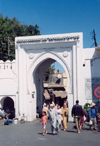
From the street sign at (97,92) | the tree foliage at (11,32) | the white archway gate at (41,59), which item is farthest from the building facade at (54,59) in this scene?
the tree foliage at (11,32)

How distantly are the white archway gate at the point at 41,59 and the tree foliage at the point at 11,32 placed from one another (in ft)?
20.5

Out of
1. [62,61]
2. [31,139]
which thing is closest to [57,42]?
[62,61]

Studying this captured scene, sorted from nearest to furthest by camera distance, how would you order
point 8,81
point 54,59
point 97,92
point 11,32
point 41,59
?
point 97,92 < point 54,59 < point 41,59 < point 8,81 < point 11,32

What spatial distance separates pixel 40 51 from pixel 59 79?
40.3ft

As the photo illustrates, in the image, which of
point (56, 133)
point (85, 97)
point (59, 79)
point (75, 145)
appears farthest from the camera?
point (59, 79)

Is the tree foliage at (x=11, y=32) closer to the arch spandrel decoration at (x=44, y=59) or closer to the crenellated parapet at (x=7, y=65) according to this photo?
the crenellated parapet at (x=7, y=65)

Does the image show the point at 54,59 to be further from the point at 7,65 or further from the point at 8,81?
the point at 8,81

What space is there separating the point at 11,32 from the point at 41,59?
11.4 m

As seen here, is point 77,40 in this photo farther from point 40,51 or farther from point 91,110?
point 91,110

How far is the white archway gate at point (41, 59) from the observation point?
1519 centimetres

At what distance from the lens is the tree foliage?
74.7 feet

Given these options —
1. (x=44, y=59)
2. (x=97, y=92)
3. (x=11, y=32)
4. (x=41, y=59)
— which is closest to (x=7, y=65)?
(x=41, y=59)

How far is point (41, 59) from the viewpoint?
52.4ft

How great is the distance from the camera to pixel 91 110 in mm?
10828
